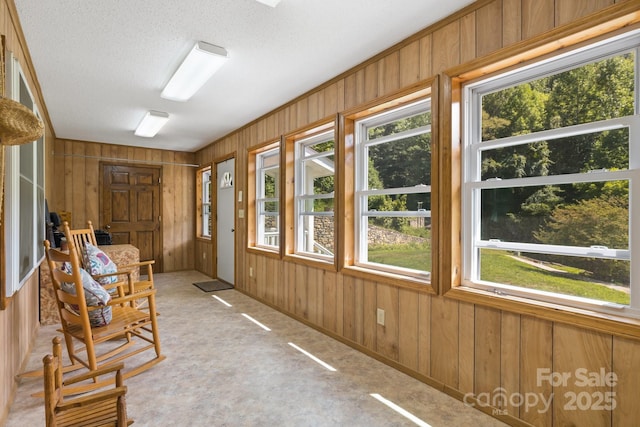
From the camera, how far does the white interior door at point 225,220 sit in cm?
525

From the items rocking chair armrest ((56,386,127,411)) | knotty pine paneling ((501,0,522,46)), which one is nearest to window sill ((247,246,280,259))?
rocking chair armrest ((56,386,127,411))

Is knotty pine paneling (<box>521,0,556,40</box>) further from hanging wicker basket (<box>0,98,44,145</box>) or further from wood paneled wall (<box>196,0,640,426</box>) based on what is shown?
hanging wicker basket (<box>0,98,44,145</box>)

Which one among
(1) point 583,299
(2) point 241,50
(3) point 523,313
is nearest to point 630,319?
(1) point 583,299

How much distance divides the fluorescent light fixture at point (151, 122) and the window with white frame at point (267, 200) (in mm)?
1273

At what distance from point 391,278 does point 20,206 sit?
2.58m

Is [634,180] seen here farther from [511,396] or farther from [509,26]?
[511,396]

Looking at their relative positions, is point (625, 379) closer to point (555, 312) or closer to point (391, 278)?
point (555, 312)

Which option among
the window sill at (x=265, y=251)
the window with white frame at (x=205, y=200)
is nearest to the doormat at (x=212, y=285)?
the window sill at (x=265, y=251)

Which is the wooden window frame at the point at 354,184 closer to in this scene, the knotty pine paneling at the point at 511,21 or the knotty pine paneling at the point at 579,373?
the knotty pine paneling at the point at 511,21

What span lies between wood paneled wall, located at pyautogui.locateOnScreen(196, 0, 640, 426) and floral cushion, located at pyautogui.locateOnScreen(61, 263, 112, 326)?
1.78m

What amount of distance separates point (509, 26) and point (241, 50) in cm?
180

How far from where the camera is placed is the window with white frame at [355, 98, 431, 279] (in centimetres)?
250

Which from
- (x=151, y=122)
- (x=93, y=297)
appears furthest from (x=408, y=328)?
(x=151, y=122)

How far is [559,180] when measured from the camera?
1.76 m
